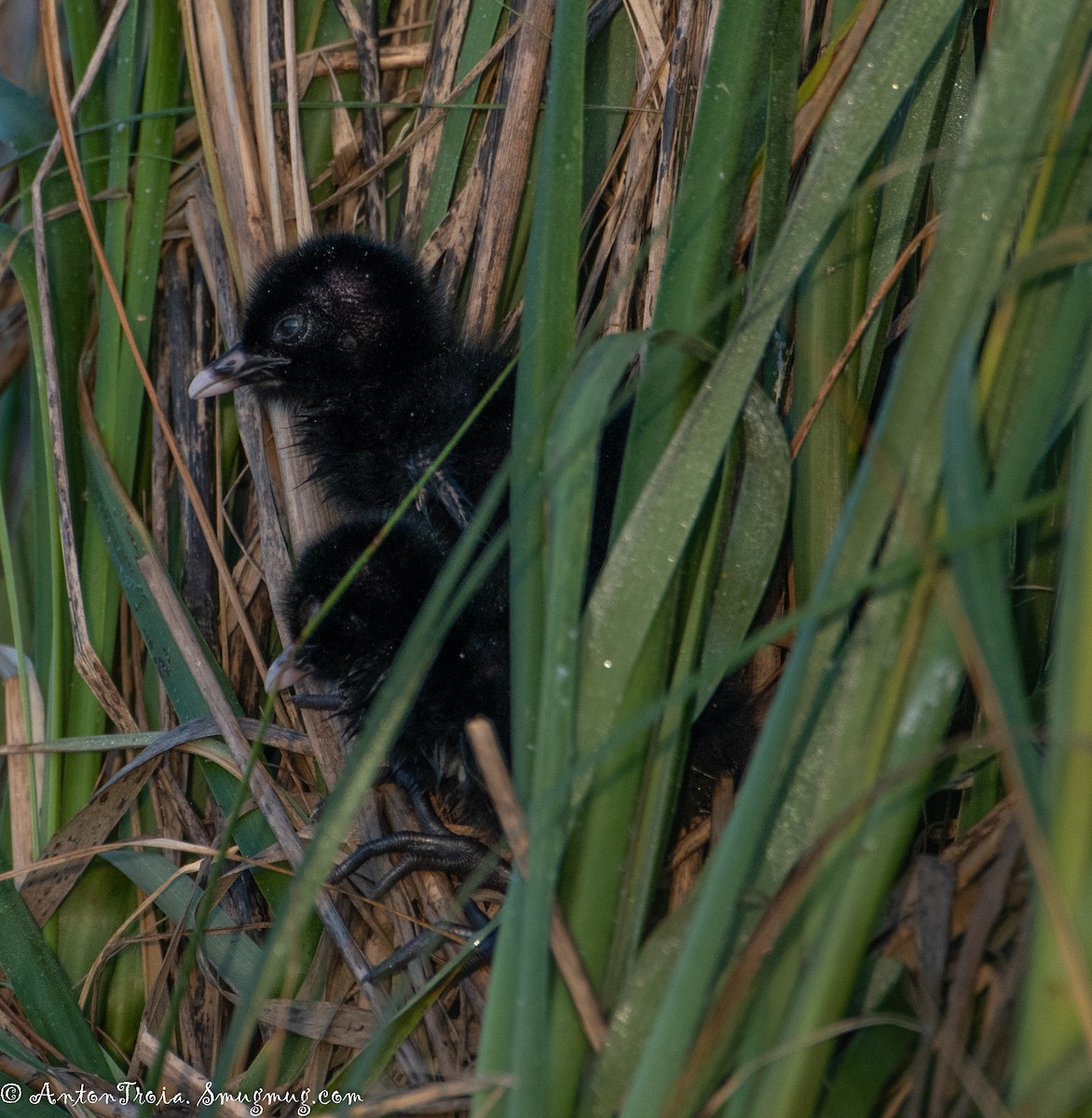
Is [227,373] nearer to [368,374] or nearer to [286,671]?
[368,374]

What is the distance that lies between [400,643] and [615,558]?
0.63m

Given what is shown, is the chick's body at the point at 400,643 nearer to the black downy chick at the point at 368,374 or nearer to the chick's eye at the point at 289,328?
the black downy chick at the point at 368,374

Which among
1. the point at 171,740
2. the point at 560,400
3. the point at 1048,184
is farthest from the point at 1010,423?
the point at 171,740

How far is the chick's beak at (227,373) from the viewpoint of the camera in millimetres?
2076

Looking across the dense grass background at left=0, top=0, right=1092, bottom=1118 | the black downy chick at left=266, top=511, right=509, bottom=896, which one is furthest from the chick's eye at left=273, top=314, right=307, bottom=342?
the black downy chick at left=266, top=511, right=509, bottom=896

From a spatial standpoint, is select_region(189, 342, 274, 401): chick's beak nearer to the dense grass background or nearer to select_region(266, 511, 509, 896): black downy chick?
the dense grass background

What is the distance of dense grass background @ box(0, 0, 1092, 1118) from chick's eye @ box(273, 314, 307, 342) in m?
0.14

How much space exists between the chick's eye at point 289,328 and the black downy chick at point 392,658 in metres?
0.48

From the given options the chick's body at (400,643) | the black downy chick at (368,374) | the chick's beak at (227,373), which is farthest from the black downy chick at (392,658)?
the chick's beak at (227,373)

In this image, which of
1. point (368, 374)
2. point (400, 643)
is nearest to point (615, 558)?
point (400, 643)

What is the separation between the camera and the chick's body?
176 centimetres

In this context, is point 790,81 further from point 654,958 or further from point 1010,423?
point 654,958

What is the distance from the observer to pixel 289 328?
6.96 ft

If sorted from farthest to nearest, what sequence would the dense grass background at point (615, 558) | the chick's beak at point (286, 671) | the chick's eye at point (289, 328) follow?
the chick's eye at point (289, 328), the chick's beak at point (286, 671), the dense grass background at point (615, 558)
